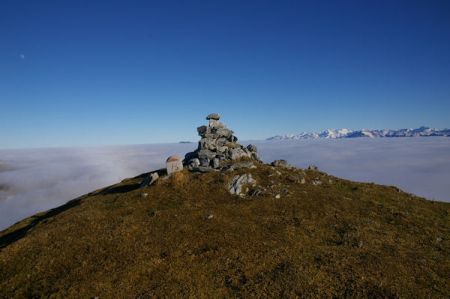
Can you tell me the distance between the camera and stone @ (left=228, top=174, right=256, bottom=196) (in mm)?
32438

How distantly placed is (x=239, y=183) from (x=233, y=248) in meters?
13.6

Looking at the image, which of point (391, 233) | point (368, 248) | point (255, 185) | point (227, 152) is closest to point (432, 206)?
point (391, 233)

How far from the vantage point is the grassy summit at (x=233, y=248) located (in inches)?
637

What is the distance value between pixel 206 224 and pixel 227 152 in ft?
73.1

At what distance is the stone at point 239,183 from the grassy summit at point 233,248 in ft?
3.13

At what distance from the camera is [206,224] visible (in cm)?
2452

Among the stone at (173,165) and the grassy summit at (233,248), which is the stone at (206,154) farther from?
the grassy summit at (233,248)

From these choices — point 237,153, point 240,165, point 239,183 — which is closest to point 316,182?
point 240,165

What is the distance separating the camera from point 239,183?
33656mm

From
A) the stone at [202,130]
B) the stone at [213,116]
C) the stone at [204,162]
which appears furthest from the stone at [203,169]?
the stone at [213,116]

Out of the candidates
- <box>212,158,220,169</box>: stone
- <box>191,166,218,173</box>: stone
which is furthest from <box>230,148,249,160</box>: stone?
<box>191,166,218,173</box>: stone

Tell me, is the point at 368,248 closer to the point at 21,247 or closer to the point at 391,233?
the point at 391,233

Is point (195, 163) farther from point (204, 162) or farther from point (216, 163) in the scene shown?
point (216, 163)

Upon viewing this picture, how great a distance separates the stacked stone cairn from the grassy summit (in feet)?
25.5
